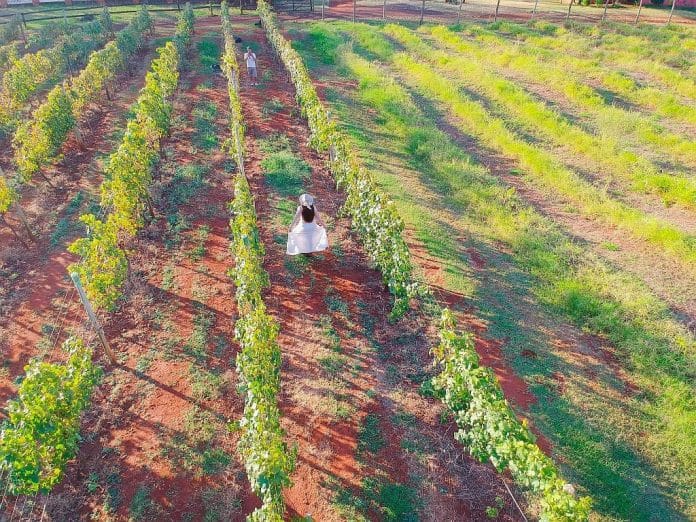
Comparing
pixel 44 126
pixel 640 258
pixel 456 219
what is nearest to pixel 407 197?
pixel 456 219

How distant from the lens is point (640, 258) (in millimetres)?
10961

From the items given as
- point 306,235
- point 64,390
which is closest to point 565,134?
point 306,235

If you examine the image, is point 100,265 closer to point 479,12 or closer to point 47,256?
point 47,256

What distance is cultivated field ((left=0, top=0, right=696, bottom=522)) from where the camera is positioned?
634cm

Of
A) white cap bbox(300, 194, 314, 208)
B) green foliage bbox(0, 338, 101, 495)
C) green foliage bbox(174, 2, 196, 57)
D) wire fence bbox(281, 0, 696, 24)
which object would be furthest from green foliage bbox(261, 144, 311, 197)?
wire fence bbox(281, 0, 696, 24)

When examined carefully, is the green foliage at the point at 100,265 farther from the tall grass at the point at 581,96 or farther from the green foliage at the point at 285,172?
the tall grass at the point at 581,96

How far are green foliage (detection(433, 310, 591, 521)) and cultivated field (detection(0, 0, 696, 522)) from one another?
0.04 meters

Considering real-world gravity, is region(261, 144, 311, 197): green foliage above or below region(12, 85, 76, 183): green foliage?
below

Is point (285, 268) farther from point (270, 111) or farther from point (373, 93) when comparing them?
point (373, 93)

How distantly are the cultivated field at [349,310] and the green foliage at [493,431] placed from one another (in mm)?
37

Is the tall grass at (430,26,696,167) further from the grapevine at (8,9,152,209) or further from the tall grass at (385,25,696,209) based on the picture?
the grapevine at (8,9,152,209)

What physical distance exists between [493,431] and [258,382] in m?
3.37

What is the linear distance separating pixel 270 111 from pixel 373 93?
15.2ft

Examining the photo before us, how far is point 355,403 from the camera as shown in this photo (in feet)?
24.9
